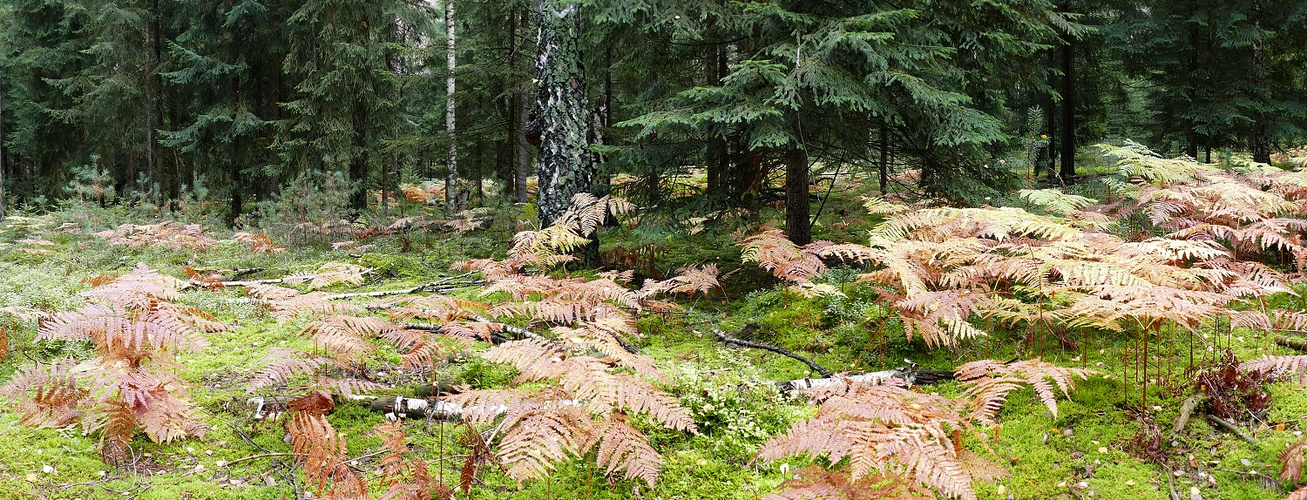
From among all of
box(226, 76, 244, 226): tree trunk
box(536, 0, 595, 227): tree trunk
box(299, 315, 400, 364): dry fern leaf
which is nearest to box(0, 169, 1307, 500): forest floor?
box(299, 315, 400, 364): dry fern leaf

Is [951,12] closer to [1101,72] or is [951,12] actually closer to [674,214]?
[674,214]

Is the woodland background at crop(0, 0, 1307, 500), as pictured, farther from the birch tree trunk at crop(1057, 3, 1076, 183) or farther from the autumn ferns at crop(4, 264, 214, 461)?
the birch tree trunk at crop(1057, 3, 1076, 183)

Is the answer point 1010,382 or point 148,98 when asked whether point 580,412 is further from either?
point 148,98

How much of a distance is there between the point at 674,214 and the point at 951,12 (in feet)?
12.1

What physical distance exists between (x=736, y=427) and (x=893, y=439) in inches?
49.9

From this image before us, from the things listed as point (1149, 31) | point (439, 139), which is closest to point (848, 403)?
point (439, 139)

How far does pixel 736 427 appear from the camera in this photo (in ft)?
11.7

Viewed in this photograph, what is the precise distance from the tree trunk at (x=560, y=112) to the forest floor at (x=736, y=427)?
2.44 m

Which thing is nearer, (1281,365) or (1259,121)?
(1281,365)

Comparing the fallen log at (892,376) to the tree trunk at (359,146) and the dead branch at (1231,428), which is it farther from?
the tree trunk at (359,146)

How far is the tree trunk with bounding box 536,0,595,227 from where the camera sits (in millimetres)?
7375

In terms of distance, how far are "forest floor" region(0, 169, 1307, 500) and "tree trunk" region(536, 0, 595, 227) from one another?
2.44 meters

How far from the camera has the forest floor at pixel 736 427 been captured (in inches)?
123

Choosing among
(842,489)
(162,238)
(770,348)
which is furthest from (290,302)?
(162,238)
